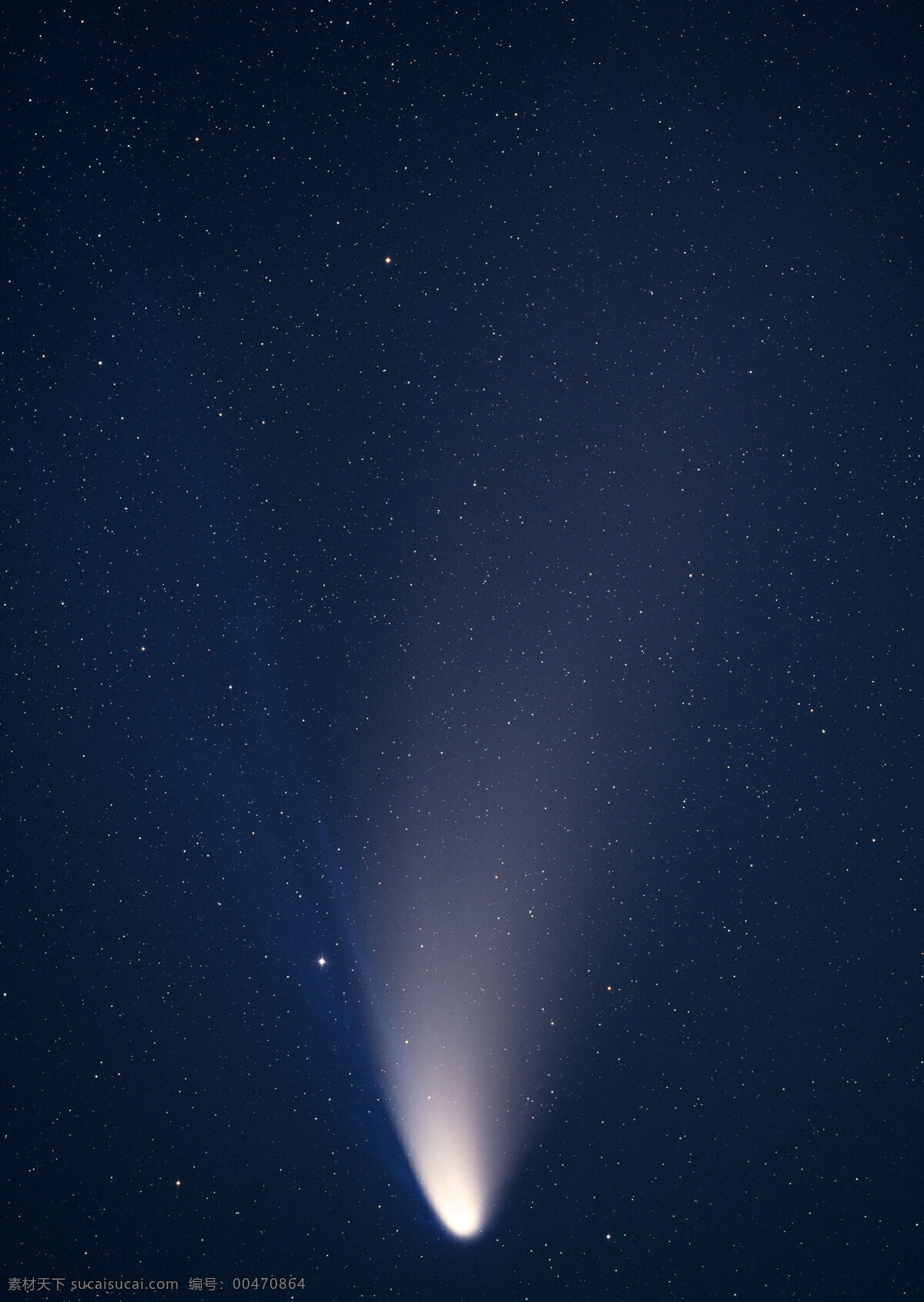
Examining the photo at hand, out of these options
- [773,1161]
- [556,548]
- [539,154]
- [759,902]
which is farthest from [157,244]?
[773,1161]

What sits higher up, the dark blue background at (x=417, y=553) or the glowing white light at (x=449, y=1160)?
the dark blue background at (x=417, y=553)

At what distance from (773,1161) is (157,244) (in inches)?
69.2

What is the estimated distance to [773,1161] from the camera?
142 cm

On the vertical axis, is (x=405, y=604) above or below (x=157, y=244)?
below

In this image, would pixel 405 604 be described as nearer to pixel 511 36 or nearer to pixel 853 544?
pixel 853 544

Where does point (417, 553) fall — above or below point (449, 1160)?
above

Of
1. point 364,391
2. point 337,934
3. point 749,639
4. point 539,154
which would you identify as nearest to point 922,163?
point 539,154

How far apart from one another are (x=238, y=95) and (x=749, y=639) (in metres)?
1.20

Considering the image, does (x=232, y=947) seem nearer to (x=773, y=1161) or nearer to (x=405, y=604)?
(x=405, y=604)

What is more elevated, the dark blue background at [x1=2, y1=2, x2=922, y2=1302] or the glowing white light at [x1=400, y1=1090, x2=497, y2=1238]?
the dark blue background at [x1=2, y1=2, x2=922, y2=1302]

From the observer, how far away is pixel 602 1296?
1.42m

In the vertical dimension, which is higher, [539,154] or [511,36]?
[511,36]

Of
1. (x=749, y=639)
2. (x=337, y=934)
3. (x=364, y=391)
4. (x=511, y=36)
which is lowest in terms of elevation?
(x=337, y=934)

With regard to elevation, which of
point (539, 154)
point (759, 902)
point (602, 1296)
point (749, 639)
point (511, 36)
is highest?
point (511, 36)
